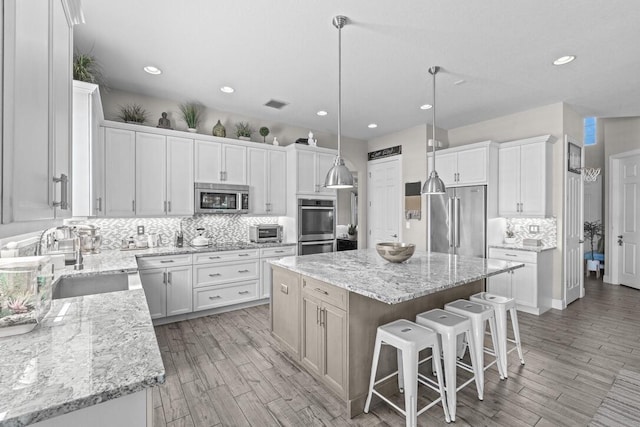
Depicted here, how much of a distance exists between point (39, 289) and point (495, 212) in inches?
201

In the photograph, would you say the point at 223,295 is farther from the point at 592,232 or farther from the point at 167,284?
the point at 592,232

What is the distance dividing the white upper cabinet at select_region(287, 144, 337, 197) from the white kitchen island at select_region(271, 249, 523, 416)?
2122mm

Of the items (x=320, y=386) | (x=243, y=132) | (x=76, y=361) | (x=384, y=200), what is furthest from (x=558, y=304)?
(x=76, y=361)

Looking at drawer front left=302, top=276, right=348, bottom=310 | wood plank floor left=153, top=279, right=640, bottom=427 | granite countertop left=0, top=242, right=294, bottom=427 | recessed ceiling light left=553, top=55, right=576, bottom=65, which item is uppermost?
recessed ceiling light left=553, top=55, right=576, bottom=65

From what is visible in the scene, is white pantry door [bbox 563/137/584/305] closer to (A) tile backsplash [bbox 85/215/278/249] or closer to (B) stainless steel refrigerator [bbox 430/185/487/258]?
(B) stainless steel refrigerator [bbox 430/185/487/258]

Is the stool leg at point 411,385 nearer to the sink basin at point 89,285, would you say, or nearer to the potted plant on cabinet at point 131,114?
the sink basin at point 89,285

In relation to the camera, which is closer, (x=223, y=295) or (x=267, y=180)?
(x=223, y=295)

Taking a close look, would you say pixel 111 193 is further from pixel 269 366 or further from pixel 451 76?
pixel 451 76

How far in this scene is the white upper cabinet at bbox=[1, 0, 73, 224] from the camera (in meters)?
0.71

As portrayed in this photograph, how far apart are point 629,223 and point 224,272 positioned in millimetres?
6840

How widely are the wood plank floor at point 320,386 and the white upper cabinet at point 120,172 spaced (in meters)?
1.53

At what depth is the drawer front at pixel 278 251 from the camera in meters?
4.35

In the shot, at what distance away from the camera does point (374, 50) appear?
280cm

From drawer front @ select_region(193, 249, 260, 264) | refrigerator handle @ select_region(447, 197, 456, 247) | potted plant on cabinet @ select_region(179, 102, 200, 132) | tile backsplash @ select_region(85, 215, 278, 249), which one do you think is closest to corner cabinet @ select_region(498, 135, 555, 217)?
refrigerator handle @ select_region(447, 197, 456, 247)
